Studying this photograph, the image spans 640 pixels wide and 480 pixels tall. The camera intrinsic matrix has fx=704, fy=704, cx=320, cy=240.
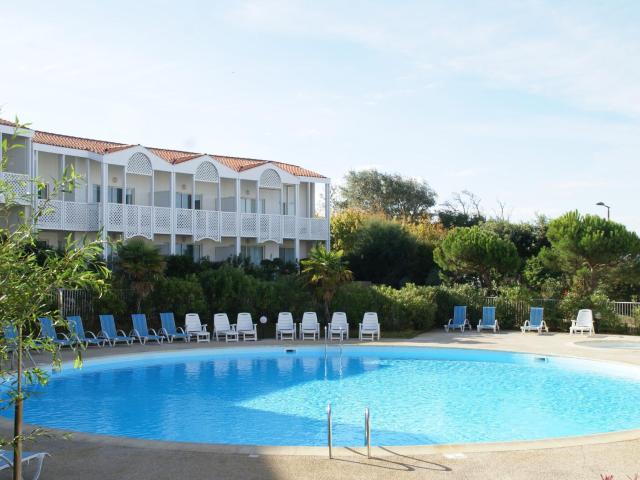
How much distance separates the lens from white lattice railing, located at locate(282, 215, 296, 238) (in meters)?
31.0

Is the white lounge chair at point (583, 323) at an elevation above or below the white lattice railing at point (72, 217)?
below

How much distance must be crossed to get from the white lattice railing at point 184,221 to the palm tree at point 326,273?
6838 millimetres

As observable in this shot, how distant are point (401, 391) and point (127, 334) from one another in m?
9.94

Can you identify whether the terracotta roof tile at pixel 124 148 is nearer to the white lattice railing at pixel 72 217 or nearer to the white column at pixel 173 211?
the white column at pixel 173 211

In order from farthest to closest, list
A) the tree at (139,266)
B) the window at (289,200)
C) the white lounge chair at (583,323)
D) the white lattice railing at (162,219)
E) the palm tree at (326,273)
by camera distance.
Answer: the window at (289,200), the white lattice railing at (162,219), the palm tree at (326,273), the white lounge chair at (583,323), the tree at (139,266)

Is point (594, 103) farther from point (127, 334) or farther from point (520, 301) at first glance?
point (127, 334)

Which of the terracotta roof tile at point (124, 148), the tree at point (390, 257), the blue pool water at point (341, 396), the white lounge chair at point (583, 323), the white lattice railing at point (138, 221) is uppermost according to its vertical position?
the terracotta roof tile at point (124, 148)

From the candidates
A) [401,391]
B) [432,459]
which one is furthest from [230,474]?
[401,391]

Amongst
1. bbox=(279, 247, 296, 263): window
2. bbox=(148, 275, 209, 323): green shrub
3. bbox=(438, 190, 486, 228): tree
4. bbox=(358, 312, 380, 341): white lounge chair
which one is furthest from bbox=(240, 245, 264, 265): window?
bbox=(438, 190, 486, 228): tree

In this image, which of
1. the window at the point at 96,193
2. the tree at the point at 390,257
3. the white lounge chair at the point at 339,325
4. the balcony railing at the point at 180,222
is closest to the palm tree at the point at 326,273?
the white lounge chair at the point at 339,325

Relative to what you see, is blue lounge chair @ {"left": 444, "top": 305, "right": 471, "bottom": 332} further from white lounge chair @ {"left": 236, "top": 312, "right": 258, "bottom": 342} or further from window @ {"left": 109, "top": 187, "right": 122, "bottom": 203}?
window @ {"left": 109, "top": 187, "right": 122, "bottom": 203}

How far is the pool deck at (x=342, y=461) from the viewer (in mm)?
7227

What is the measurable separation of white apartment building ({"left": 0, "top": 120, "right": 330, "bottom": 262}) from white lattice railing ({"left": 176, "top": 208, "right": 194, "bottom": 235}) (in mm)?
40

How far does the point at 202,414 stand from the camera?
12492 millimetres
